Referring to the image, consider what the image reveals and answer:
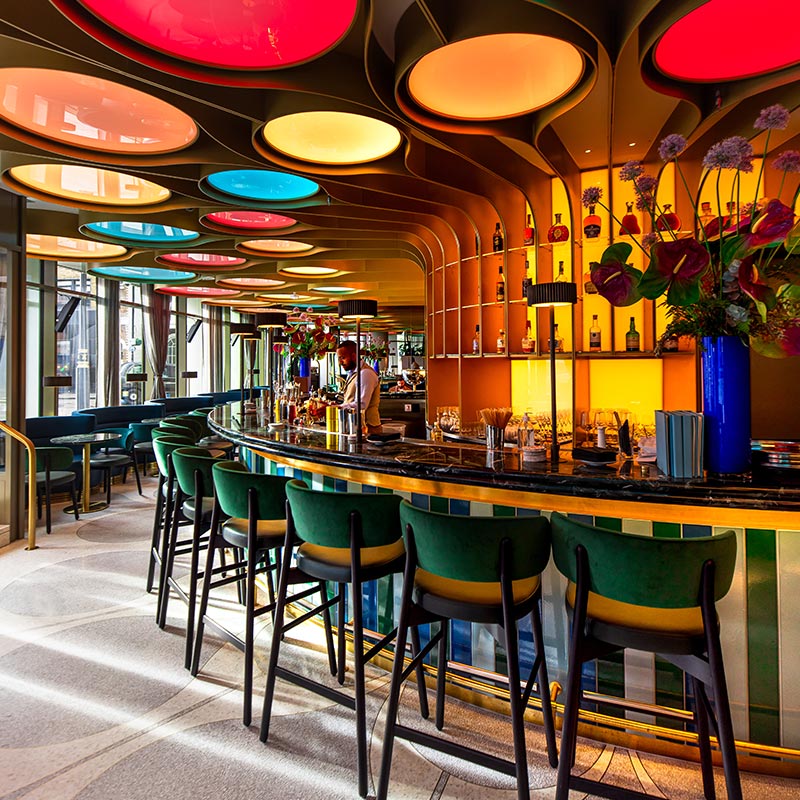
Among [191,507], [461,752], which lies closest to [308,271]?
[191,507]

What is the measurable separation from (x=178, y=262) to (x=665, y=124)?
6765 millimetres

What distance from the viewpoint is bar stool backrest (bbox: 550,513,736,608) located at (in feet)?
5.24

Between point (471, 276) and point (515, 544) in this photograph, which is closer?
point (515, 544)

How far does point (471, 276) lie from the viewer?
259 inches

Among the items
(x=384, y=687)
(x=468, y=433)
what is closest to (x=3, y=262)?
(x=468, y=433)

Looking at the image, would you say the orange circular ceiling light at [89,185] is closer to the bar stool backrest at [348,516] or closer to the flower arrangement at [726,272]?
the bar stool backrest at [348,516]

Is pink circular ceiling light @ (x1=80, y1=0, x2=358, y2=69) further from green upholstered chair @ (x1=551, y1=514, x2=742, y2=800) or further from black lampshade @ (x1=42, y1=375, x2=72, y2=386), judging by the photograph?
black lampshade @ (x1=42, y1=375, x2=72, y2=386)

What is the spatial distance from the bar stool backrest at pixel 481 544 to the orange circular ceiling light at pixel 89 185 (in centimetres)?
444

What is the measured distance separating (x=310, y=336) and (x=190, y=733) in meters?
3.20

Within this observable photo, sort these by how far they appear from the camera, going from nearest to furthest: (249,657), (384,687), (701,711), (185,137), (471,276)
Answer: (701,711) → (249,657) → (384,687) → (185,137) → (471,276)

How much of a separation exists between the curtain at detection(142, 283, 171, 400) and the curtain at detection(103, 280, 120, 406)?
1.24m

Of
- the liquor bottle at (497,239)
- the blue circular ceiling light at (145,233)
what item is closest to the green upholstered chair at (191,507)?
the liquor bottle at (497,239)

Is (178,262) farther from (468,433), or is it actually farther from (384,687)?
(384,687)

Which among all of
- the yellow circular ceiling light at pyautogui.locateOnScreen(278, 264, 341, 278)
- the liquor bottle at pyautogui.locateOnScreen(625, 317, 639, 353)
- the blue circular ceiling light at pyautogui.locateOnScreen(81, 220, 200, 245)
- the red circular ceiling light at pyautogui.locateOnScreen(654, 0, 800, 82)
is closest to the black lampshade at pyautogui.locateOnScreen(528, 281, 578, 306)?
the red circular ceiling light at pyautogui.locateOnScreen(654, 0, 800, 82)
